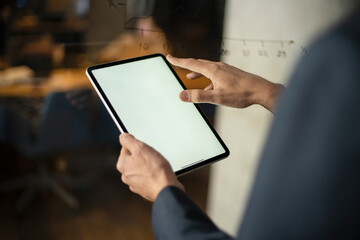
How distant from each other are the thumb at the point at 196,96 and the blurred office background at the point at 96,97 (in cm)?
17

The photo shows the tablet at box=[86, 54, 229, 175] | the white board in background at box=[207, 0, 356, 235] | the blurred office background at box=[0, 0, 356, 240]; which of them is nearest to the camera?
the tablet at box=[86, 54, 229, 175]

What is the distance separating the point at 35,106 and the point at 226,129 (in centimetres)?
126

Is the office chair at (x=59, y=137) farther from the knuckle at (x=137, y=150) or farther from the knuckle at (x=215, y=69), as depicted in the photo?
the knuckle at (x=137, y=150)

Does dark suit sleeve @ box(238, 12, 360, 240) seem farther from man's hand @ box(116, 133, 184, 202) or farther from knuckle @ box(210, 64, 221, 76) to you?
knuckle @ box(210, 64, 221, 76)

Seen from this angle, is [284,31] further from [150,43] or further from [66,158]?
[66,158]

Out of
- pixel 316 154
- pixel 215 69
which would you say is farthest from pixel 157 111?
pixel 316 154

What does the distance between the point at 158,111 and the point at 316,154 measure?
0.52m

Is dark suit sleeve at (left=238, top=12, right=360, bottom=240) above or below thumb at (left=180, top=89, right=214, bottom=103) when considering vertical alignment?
above

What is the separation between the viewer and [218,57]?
1.23m

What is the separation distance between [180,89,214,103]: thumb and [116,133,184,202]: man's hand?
0.62 feet

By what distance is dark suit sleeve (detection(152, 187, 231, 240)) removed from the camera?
1.73ft

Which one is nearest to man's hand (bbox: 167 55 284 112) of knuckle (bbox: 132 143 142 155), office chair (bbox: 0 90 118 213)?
knuckle (bbox: 132 143 142 155)

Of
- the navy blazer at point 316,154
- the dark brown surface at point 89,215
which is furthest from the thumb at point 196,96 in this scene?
the dark brown surface at point 89,215

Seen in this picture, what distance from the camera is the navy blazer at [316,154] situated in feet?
1.08
